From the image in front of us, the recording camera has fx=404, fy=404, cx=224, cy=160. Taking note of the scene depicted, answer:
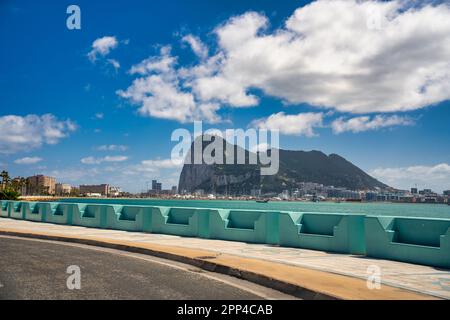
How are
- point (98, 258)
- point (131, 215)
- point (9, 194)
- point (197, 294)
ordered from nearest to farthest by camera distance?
1. point (197, 294)
2. point (98, 258)
3. point (131, 215)
4. point (9, 194)

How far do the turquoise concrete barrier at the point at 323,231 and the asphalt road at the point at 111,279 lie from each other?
14.9 feet

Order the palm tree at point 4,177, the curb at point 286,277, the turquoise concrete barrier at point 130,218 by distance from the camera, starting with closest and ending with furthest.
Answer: the curb at point 286,277
the turquoise concrete barrier at point 130,218
the palm tree at point 4,177

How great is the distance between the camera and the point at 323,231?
13.7 meters

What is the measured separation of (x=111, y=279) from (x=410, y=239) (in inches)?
317

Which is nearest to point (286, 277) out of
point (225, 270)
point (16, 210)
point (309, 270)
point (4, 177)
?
point (309, 270)

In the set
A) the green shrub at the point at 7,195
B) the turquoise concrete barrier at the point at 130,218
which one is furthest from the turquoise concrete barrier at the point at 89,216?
the green shrub at the point at 7,195

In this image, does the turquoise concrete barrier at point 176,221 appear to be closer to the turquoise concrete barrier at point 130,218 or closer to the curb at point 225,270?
the turquoise concrete barrier at point 130,218

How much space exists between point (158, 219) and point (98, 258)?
7.30 meters

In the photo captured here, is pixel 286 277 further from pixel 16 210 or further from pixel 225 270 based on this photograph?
pixel 16 210

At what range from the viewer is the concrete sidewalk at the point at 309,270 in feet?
22.9
